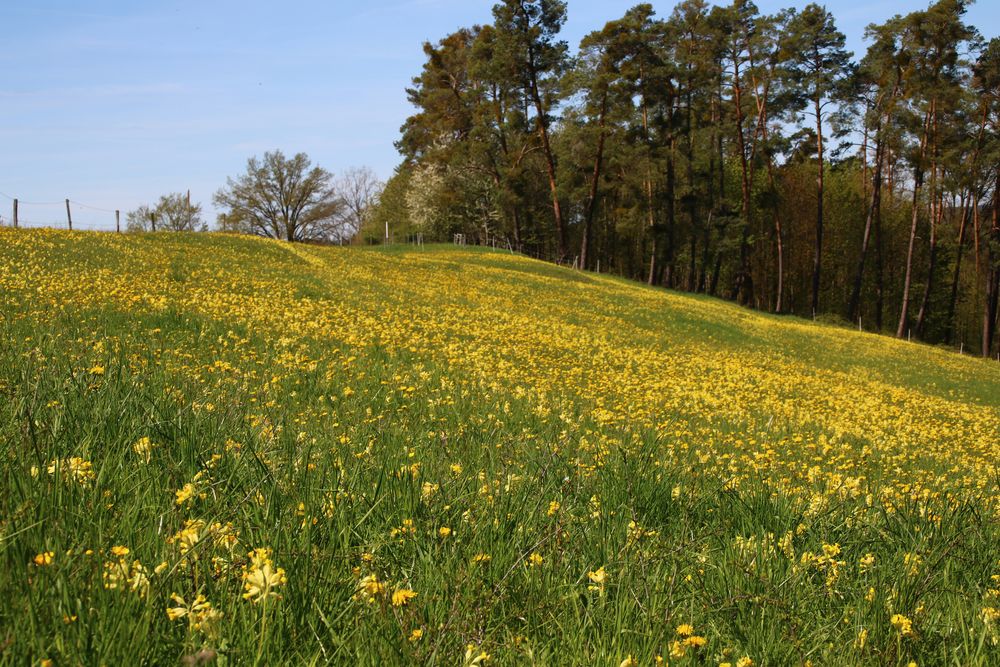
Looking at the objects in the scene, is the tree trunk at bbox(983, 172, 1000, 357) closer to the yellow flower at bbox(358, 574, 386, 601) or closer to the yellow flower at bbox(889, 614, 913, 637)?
the yellow flower at bbox(889, 614, 913, 637)

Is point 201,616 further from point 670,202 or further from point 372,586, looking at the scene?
point 670,202

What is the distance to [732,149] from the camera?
59156 millimetres

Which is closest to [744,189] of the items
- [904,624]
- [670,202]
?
[670,202]

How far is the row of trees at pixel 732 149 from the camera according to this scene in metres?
42.1

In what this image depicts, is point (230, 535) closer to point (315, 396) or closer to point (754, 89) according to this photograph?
point (315, 396)

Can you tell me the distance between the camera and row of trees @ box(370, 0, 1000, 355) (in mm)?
42094

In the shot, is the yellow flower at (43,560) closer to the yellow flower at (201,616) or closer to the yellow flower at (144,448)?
the yellow flower at (201,616)

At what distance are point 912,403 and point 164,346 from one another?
17780mm

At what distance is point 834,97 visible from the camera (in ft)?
148

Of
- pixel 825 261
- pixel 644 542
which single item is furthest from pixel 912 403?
pixel 825 261

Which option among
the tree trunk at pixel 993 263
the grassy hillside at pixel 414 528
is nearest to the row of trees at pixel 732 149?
the tree trunk at pixel 993 263

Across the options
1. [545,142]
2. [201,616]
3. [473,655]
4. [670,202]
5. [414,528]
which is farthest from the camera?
[670,202]

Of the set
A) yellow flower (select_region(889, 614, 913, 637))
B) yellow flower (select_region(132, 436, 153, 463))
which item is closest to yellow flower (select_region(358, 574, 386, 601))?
yellow flower (select_region(132, 436, 153, 463))

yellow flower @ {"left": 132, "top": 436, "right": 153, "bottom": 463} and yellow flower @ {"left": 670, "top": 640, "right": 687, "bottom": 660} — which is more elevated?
yellow flower @ {"left": 132, "top": 436, "right": 153, "bottom": 463}
